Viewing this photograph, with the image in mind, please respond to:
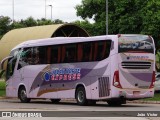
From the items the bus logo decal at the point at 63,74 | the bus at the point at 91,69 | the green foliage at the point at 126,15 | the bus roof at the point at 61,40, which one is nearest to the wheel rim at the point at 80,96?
the bus at the point at 91,69

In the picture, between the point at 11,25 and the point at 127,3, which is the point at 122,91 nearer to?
the point at 127,3

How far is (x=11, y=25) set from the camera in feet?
286

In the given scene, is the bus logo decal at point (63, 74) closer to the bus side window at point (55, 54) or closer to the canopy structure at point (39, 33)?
the bus side window at point (55, 54)

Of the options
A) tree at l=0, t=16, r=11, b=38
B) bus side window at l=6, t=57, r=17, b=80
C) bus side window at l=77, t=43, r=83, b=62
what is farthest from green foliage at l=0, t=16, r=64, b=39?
bus side window at l=77, t=43, r=83, b=62

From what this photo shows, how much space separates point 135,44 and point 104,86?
241 cm

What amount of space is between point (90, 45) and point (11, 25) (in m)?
61.1

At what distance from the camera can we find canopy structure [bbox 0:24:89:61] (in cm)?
3591

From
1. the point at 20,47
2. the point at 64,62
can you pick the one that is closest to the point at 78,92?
the point at 64,62

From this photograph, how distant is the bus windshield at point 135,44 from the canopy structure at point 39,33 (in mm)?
9767

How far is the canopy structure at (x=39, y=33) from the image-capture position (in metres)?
35.9

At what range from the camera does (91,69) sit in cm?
2705

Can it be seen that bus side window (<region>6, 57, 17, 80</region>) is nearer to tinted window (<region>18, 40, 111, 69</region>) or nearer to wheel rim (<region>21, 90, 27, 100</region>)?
tinted window (<region>18, 40, 111, 69</region>)

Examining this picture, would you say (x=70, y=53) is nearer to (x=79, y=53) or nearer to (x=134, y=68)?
(x=79, y=53)

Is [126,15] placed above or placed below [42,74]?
above
